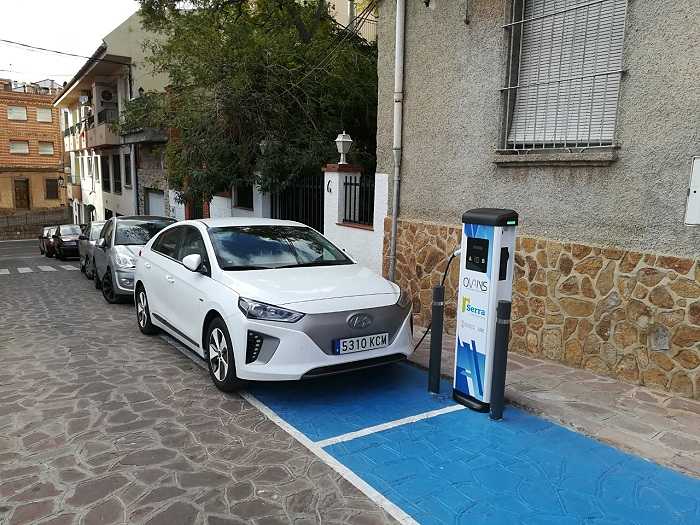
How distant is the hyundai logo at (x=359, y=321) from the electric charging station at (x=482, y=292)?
789mm

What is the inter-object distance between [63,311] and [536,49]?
8.18 metres

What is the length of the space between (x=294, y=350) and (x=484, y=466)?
5.62ft

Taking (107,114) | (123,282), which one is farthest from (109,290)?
(107,114)

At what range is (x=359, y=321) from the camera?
15.6 ft

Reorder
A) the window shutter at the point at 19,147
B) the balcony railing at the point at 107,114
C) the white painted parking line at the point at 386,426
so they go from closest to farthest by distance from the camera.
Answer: the white painted parking line at the point at 386,426 → the balcony railing at the point at 107,114 → the window shutter at the point at 19,147

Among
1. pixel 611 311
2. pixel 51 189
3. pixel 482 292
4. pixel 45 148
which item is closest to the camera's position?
pixel 482 292

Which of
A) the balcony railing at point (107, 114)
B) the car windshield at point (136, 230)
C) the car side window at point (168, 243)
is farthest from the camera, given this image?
the balcony railing at point (107, 114)

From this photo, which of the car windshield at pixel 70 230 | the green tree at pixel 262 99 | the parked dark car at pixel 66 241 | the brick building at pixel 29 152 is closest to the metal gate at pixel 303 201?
the green tree at pixel 262 99

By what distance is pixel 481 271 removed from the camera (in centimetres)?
447

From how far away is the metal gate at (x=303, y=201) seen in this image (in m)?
10.4

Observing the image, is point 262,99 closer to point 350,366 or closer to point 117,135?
point 350,366

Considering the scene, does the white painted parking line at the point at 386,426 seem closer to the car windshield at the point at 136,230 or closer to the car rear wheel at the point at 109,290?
the car rear wheel at the point at 109,290

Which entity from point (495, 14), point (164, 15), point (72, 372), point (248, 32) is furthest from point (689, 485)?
point (164, 15)

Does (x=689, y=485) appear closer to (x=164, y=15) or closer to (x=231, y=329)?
(x=231, y=329)
